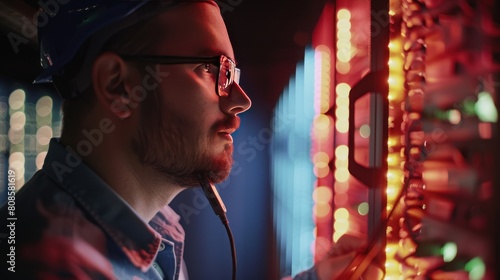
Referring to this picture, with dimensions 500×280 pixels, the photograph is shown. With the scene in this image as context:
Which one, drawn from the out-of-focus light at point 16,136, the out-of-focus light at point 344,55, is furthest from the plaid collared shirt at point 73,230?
the out-of-focus light at point 344,55

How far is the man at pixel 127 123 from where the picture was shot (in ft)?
2.36

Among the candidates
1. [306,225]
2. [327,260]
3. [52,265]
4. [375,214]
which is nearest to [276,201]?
[306,225]

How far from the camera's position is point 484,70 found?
0.57 m

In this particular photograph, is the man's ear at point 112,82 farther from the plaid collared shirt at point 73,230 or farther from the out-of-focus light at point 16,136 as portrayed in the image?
the out-of-focus light at point 16,136

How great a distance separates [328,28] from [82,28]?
1.83 feet

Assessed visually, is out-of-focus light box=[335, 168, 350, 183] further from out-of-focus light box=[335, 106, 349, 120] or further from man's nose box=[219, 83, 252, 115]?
man's nose box=[219, 83, 252, 115]

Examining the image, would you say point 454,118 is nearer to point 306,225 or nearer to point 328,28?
point 328,28

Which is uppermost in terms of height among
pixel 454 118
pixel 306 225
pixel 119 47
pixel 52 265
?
pixel 119 47

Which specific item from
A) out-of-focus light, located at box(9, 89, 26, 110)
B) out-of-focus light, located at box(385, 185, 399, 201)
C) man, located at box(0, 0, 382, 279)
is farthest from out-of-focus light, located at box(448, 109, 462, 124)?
out-of-focus light, located at box(9, 89, 26, 110)

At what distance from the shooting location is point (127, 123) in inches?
30.3

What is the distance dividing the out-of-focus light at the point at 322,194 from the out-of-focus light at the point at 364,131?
0.81 feet

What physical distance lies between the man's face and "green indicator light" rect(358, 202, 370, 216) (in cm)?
28

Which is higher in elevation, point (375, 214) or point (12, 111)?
point (12, 111)

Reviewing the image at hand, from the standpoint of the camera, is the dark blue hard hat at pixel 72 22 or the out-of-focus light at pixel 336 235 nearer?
the dark blue hard hat at pixel 72 22
